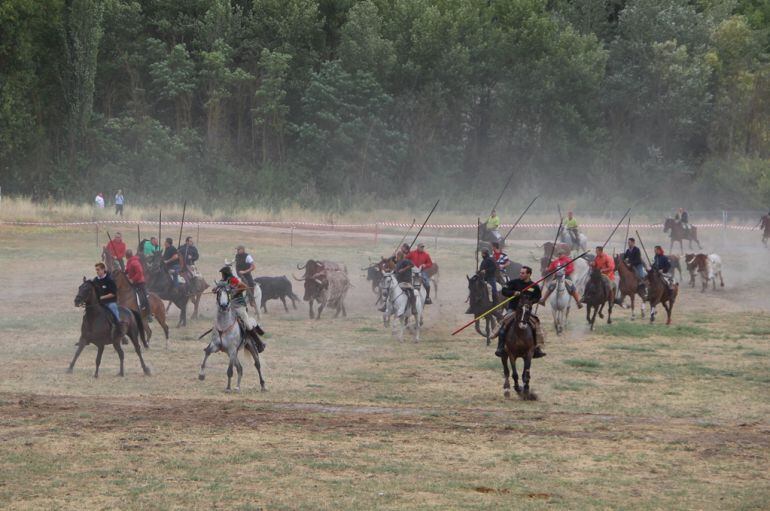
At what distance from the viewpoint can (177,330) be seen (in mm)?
31938

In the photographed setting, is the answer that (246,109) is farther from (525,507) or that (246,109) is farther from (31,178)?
(525,507)

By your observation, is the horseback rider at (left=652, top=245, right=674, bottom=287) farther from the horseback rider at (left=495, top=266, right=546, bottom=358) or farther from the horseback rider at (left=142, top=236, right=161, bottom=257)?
the horseback rider at (left=142, top=236, right=161, bottom=257)

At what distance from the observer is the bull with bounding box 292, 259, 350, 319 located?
3541 centimetres

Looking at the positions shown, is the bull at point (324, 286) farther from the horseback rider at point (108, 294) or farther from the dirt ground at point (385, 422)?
the horseback rider at point (108, 294)

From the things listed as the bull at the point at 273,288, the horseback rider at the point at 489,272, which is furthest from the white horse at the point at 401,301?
the bull at the point at 273,288

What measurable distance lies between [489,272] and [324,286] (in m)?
6.48

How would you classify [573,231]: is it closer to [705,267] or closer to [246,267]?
[705,267]

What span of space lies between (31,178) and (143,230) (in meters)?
20.1

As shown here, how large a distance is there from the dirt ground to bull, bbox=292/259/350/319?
2.95 feet

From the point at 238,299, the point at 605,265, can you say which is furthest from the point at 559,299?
the point at 238,299

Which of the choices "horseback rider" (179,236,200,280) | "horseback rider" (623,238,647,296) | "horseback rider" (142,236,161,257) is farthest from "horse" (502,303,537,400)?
"horseback rider" (142,236,161,257)

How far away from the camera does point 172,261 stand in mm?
32531

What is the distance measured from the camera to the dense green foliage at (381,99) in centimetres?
7325

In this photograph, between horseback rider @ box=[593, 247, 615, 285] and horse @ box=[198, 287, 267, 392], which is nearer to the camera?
horse @ box=[198, 287, 267, 392]
